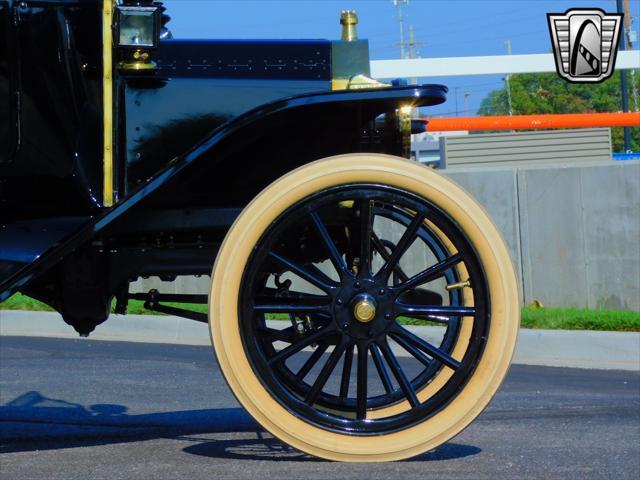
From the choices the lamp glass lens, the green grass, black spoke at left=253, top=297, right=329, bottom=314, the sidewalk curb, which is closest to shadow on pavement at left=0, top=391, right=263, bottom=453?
black spoke at left=253, top=297, right=329, bottom=314

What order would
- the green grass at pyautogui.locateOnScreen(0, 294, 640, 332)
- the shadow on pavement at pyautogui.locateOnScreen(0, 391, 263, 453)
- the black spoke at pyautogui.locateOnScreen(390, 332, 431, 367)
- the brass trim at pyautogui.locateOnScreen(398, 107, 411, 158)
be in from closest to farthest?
the black spoke at pyautogui.locateOnScreen(390, 332, 431, 367)
the brass trim at pyautogui.locateOnScreen(398, 107, 411, 158)
the shadow on pavement at pyautogui.locateOnScreen(0, 391, 263, 453)
the green grass at pyautogui.locateOnScreen(0, 294, 640, 332)

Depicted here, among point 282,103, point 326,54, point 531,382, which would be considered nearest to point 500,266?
point 282,103

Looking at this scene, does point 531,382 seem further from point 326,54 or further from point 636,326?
point 326,54

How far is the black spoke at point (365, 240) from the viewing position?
10.7ft

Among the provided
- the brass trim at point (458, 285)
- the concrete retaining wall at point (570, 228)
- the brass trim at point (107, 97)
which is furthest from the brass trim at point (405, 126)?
the concrete retaining wall at point (570, 228)

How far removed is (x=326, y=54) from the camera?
379 centimetres

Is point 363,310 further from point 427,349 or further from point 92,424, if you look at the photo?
point 92,424

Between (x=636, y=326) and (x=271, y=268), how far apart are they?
5.88 meters

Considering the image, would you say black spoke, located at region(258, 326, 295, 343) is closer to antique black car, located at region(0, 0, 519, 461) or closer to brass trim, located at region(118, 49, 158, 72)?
antique black car, located at region(0, 0, 519, 461)

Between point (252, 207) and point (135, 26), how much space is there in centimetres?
75

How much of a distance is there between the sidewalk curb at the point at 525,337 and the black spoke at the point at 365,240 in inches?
202

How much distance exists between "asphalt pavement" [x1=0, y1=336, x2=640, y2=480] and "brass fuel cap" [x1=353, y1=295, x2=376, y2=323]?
1.38ft

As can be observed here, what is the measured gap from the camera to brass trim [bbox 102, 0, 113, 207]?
11.7 feet

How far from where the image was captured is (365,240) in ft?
10.7
